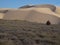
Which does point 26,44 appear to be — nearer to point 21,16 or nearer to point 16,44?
point 16,44

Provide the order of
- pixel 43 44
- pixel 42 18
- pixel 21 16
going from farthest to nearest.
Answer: pixel 21 16
pixel 42 18
pixel 43 44

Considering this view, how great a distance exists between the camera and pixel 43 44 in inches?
324

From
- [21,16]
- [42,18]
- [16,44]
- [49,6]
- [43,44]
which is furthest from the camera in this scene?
[49,6]

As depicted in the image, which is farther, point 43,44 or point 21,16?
point 21,16

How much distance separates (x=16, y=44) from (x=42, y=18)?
32.0 metres

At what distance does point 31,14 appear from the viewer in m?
41.9

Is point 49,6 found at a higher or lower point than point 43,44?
higher

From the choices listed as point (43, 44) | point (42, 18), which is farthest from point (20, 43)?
point (42, 18)

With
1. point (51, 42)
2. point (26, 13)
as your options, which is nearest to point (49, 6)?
point (26, 13)

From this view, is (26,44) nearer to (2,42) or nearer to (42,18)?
(2,42)

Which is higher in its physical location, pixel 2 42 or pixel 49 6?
pixel 49 6

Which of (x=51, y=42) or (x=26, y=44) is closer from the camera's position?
(x=26, y=44)

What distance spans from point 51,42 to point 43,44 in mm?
624

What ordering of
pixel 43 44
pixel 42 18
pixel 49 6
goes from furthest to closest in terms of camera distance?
pixel 49 6, pixel 42 18, pixel 43 44
